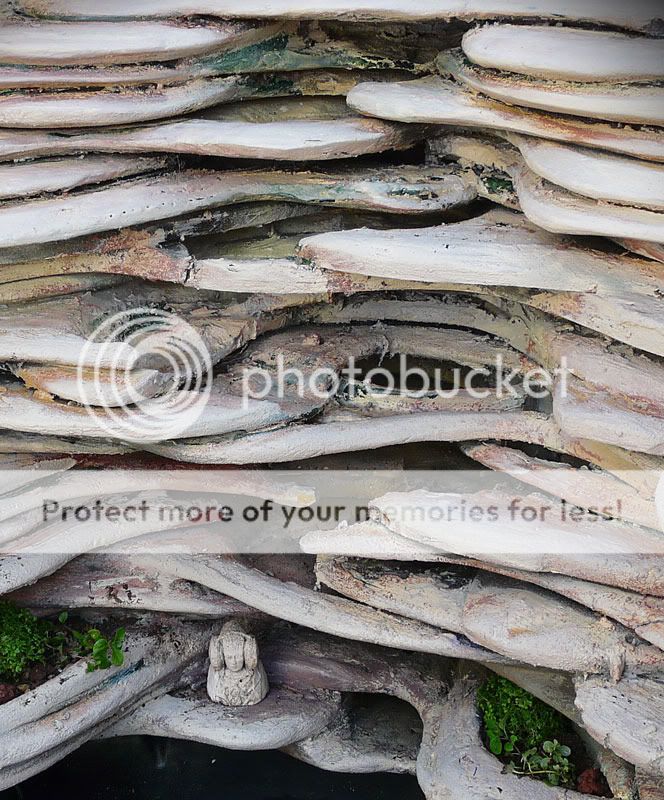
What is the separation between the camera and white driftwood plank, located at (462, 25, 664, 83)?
323 cm

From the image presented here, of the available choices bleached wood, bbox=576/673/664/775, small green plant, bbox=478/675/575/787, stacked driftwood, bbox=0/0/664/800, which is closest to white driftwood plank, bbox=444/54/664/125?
stacked driftwood, bbox=0/0/664/800

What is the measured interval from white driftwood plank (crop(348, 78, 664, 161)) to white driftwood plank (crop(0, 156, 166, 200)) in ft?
3.01

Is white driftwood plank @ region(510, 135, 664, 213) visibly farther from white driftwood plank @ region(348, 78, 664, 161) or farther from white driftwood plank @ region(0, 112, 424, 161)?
white driftwood plank @ region(0, 112, 424, 161)

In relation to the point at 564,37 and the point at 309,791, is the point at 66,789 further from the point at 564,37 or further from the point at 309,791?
the point at 564,37

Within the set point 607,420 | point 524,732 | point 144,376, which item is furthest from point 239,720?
point 607,420

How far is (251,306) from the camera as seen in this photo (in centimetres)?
434

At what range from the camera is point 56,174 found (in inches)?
152

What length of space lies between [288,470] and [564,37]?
6.96 feet

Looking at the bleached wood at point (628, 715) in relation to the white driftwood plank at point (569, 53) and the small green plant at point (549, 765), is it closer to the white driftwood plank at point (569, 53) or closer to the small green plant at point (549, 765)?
the small green plant at point (549, 765)

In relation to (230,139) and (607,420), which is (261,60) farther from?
(607,420)

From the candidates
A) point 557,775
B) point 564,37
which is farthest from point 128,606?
point 564,37

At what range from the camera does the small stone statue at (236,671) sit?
471cm

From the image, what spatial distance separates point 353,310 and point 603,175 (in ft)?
4.84

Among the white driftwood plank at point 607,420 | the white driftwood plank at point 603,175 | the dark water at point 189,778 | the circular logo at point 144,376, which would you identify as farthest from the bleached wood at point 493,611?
the white driftwood plank at point 603,175
